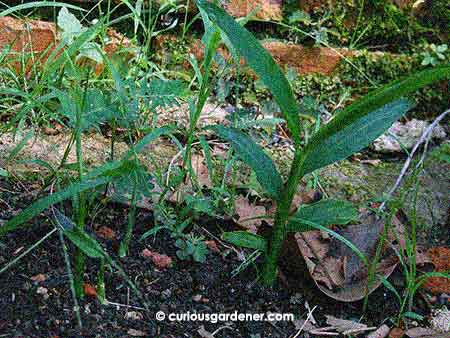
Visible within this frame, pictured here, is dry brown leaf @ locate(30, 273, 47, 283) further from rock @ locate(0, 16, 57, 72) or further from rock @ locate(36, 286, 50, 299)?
rock @ locate(0, 16, 57, 72)

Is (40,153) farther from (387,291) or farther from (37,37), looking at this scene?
(387,291)

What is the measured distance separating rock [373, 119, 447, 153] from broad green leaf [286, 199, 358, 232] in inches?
31.2

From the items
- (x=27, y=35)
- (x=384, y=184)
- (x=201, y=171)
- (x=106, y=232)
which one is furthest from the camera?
(x=27, y=35)

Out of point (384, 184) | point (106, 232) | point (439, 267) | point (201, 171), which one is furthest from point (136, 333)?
point (384, 184)

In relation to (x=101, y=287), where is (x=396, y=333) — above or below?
below

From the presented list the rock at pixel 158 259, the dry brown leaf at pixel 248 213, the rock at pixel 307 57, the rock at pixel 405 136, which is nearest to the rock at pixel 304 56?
the rock at pixel 307 57

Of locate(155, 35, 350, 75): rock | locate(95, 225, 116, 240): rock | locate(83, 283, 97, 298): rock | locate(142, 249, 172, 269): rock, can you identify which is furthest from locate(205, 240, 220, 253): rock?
locate(155, 35, 350, 75): rock

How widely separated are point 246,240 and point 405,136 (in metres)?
0.98

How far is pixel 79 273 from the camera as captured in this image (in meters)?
1.39

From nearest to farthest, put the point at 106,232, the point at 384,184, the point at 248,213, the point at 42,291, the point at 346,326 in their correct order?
the point at 42,291 → the point at 346,326 → the point at 106,232 → the point at 248,213 → the point at 384,184

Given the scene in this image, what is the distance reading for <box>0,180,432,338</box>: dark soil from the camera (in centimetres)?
139

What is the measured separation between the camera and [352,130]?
1.51 metres

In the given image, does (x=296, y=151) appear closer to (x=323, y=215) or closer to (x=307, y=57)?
(x=323, y=215)

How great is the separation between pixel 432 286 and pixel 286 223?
0.45 metres
